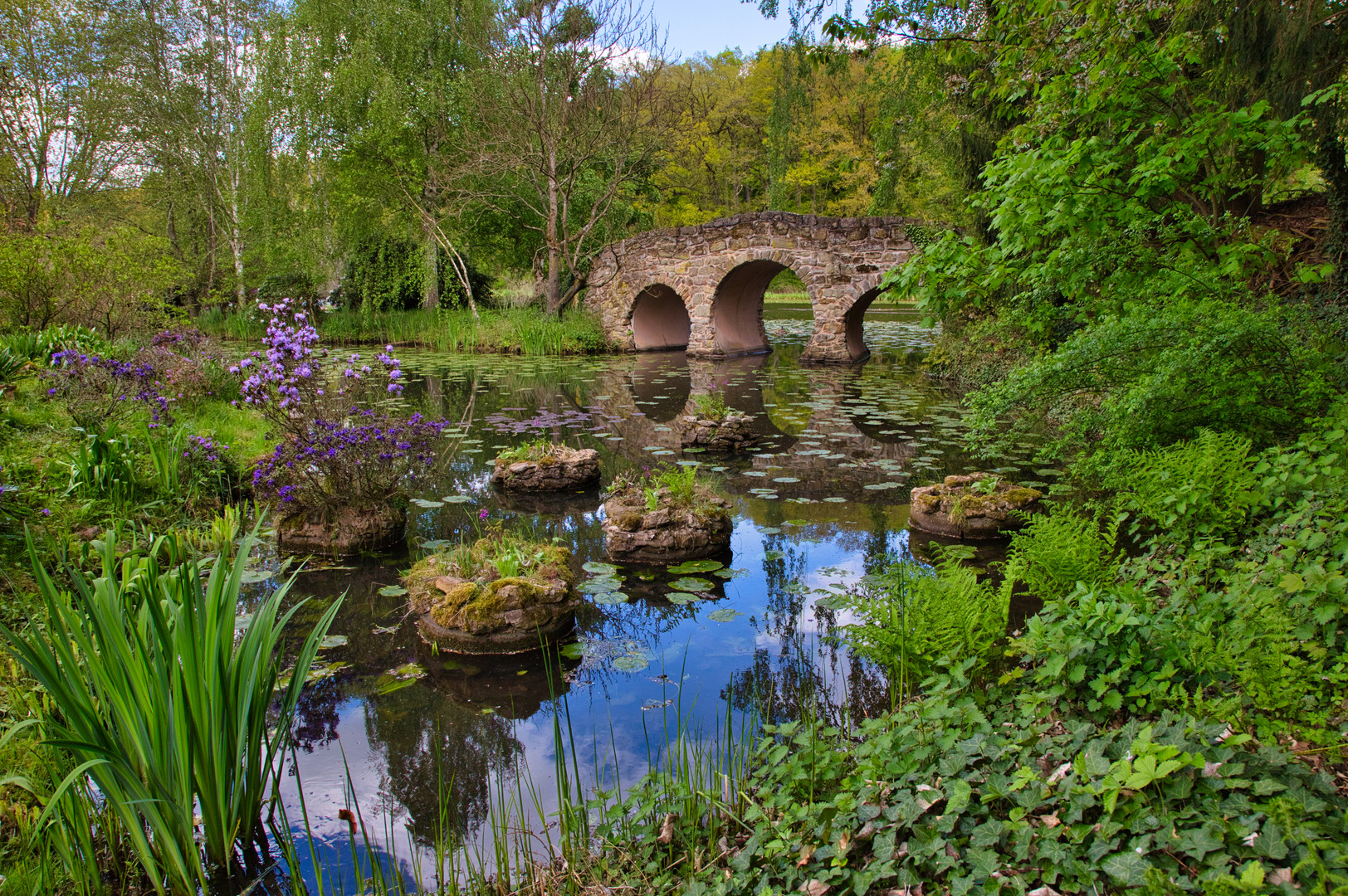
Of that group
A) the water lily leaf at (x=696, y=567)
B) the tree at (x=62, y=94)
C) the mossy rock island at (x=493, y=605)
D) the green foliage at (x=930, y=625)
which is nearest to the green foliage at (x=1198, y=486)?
the green foliage at (x=930, y=625)

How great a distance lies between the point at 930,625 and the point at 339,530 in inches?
142

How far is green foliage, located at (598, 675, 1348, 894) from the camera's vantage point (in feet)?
4.72

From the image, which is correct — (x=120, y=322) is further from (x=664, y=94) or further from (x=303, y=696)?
(x=664, y=94)

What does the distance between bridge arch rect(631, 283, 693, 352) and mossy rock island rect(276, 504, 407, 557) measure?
1333 centimetres

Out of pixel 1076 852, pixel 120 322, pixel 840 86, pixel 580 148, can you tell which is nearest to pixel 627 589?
pixel 1076 852

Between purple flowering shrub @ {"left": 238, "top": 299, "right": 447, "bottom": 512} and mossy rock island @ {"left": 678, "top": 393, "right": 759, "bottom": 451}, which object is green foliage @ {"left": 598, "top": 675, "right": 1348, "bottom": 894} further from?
mossy rock island @ {"left": 678, "top": 393, "right": 759, "bottom": 451}

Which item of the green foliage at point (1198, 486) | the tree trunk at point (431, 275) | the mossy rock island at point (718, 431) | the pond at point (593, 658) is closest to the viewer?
the pond at point (593, 658)

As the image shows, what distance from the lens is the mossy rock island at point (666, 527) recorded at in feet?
15.3

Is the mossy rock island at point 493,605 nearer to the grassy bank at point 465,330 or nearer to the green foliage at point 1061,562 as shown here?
the green foliage at point 1061,562

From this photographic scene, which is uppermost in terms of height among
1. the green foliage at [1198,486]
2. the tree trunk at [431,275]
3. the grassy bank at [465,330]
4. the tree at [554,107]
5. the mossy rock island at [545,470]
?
the tree at [554,107]

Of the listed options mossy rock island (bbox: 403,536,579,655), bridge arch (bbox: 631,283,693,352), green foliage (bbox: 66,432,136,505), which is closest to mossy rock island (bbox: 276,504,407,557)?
green foliage (bbox: 66,432,136,505)

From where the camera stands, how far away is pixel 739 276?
17.0 metres

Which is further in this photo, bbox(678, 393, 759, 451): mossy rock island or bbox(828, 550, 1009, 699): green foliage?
bbox(678, 393, 759, 451): mossy rock island

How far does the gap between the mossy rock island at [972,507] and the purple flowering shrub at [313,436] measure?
11.1ft
